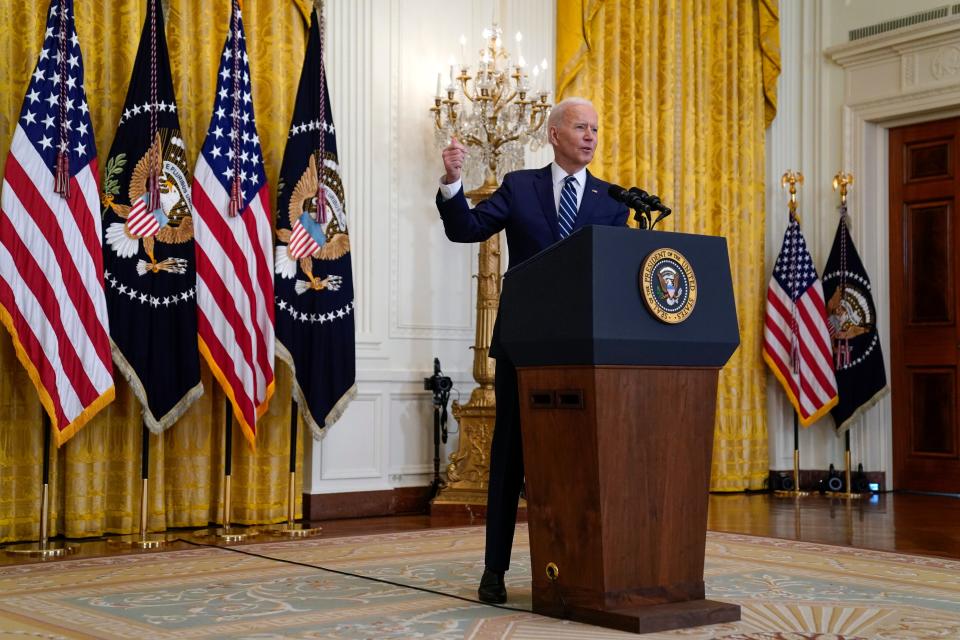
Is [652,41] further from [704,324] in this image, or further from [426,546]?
[704,324]

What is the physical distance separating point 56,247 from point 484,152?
9.07 feet

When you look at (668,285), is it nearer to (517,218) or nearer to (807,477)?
(517,218)

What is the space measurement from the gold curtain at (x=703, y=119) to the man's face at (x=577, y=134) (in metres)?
4.22

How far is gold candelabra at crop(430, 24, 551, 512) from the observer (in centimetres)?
658

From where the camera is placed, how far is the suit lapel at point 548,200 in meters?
3.54

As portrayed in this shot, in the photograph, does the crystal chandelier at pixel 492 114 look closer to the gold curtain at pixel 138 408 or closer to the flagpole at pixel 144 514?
the gold curtain at pixel 138 408

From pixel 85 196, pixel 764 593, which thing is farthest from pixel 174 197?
pixel 764 593

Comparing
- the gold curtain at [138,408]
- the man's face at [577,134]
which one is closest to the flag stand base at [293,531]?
the gold curtain at [138,408]

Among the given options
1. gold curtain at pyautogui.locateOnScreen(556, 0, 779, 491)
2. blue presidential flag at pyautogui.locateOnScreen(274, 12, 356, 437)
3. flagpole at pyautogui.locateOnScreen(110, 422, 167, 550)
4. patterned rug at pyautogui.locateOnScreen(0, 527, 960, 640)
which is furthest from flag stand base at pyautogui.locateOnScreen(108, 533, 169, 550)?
gold curtain at pyautogui.locateOnScreen(556, 0, 779, 491)

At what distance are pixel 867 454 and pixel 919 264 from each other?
1491 mm

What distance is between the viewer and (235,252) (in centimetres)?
544

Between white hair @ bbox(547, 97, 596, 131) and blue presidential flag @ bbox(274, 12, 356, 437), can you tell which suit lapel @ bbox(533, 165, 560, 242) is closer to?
white hair @ bbox(547, 97, 596, 131)

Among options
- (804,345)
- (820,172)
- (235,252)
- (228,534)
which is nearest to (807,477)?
(804,345)

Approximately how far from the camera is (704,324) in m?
3.13
